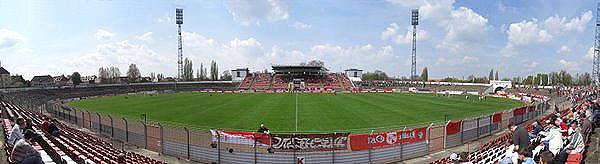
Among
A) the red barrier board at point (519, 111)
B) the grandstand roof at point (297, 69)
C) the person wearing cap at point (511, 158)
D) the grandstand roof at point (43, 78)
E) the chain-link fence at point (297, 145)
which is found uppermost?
the grandstand roof at point (297, 69)

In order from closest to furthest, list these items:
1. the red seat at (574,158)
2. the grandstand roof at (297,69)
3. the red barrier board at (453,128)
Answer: the red seat at (574,158)
the red barrier board at (453,128)
the grandstand roof at (297,69)

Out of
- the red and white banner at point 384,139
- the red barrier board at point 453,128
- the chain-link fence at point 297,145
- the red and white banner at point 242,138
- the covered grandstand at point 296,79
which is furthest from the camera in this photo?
the covered grandstand at point 296,79

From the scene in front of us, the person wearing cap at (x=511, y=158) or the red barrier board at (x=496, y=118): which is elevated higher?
the person wearing cap at (x=511, y=158)

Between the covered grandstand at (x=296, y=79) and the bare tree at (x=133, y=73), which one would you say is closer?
the covered grandstand at (x=296, y=79)

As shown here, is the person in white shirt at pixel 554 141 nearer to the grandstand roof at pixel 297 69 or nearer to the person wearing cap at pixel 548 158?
the person wearing cap at pixel 548 158

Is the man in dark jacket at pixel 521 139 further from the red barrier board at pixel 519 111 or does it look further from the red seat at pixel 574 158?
the red barrier board at pixel 519 111

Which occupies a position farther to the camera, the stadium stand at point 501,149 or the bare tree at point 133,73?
the bare tree at point 133,73

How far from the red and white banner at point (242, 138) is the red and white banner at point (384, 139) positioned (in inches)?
148

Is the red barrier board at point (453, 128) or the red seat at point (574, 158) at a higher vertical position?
the red seat at point (574, 158)

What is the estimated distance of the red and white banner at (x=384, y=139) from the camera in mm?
16438

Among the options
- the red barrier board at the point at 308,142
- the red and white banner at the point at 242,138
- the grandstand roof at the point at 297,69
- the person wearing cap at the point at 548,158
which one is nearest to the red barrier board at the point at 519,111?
the red barrier board at the point at 308,142

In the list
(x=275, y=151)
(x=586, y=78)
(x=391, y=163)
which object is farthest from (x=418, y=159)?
(x=586, y=78)

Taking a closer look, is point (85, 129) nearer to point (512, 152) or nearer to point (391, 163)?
point (391, 163)

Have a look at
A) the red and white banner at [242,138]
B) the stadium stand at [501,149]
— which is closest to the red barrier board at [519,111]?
the stadium stand at [501,149]
